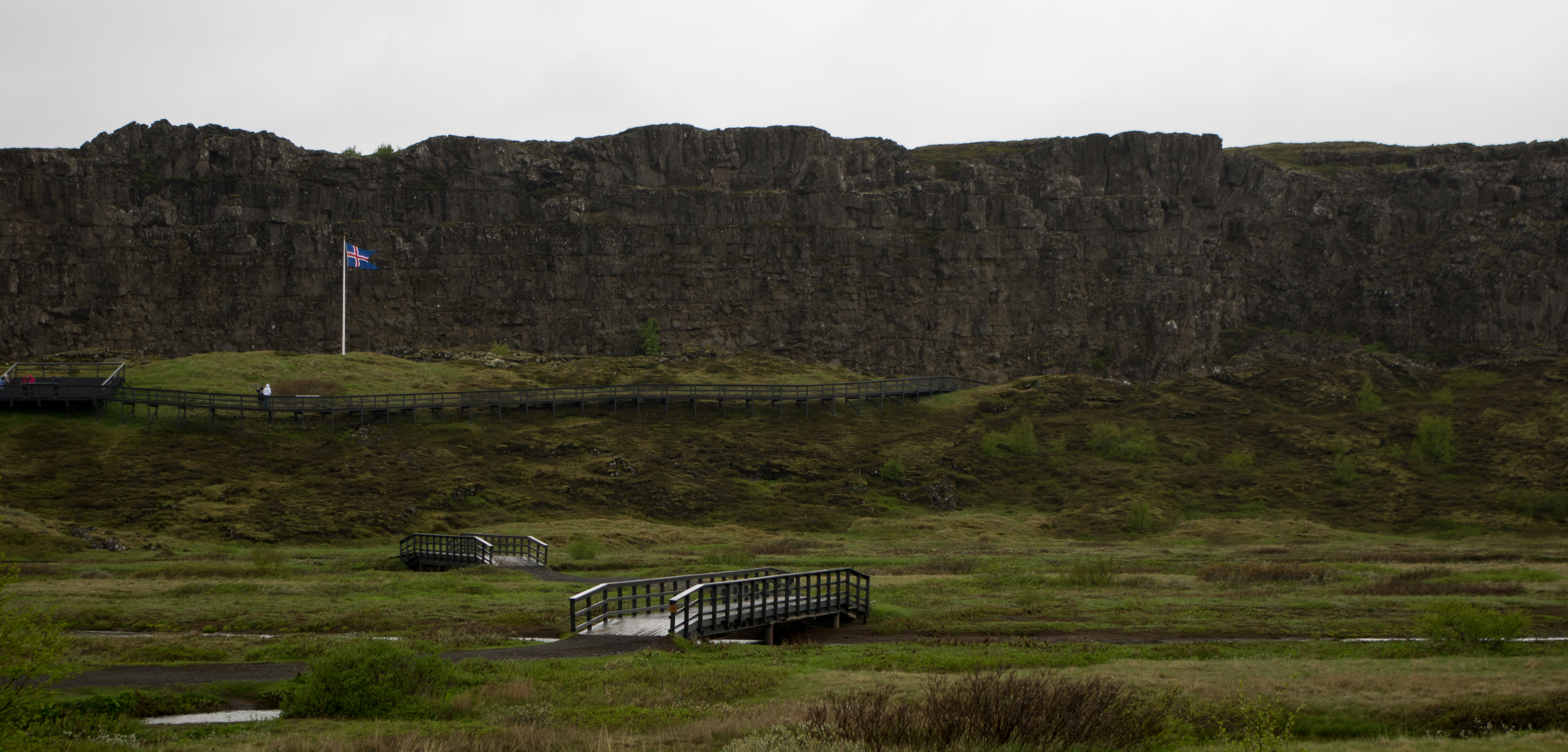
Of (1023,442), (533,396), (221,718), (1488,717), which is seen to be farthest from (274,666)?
(1023,442)

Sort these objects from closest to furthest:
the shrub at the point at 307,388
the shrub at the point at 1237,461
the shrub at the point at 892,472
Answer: the shrub at the point at 892,472
the shrub at the point at 1237,461
the shrub at the point at 307,388

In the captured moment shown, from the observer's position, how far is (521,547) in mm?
43844

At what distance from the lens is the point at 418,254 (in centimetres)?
10031

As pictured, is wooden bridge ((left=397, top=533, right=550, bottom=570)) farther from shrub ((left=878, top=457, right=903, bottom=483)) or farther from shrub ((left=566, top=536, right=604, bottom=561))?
shrub ((left=878, top=457, right=903, bottom=483))

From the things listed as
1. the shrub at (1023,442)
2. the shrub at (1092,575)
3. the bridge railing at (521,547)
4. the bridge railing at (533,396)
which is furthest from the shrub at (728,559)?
the shrub at (1023,442)

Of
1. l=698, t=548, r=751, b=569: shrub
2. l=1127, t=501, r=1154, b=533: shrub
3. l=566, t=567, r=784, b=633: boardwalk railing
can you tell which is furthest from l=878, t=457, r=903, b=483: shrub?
l=566, t=567, r=784, b=633: boardwalk railing

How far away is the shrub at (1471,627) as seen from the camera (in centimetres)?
2361

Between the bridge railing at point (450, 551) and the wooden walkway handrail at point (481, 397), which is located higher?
the wooden walkway handrail at point (481, 397)

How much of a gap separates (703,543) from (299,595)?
2302cm

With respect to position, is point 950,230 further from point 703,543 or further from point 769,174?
point 703,543

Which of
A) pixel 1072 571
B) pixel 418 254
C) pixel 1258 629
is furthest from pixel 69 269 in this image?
pixel 1258 629

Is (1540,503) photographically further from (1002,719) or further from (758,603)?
(1002,719)

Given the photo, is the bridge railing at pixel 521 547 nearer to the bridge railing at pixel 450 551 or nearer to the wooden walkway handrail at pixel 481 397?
the bridge railing at pixel 450 551

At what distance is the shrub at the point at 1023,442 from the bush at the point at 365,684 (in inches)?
2401
